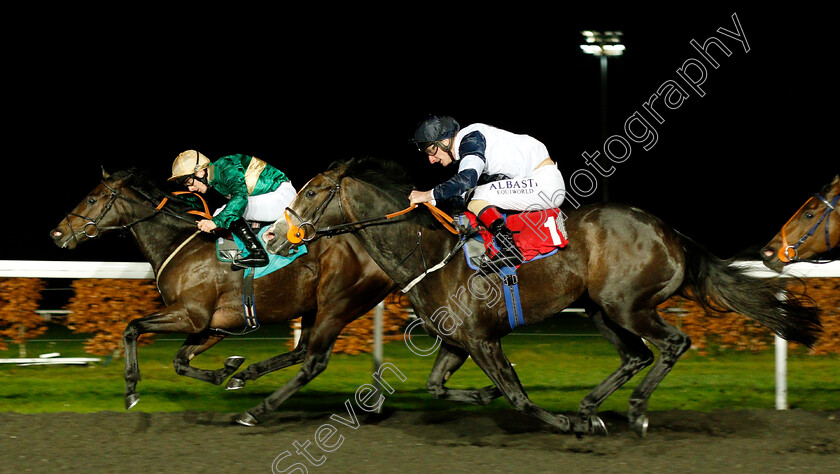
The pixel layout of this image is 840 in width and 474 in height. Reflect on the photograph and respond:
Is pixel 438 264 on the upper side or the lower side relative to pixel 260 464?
upper

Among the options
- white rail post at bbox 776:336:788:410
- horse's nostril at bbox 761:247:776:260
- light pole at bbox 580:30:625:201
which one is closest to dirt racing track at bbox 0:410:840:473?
white rail post at bbox 776:336:788:410

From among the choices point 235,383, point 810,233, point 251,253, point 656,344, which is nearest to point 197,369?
point 235,383

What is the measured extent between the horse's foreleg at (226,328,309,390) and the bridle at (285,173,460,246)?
3.81 ft

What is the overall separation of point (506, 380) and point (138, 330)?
2220mm

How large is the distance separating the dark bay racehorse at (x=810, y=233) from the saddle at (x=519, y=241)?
174 cm

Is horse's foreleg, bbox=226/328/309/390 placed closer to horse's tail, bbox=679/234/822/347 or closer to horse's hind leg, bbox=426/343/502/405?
horse's hind leg, bbox=426/343/502/405

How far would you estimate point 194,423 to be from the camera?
14.3ft

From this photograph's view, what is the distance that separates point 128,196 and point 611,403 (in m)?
3.56

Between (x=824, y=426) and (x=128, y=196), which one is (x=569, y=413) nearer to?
(x=824, y=426)

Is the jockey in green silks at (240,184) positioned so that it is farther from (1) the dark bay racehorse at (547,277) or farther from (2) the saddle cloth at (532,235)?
(2) the saddle cloth at (532,235)

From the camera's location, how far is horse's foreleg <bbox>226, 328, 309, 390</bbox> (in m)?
4.71

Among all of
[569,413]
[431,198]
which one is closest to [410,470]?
[431,198]

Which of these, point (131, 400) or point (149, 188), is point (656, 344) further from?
point (149, 188)

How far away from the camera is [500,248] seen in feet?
13.2
